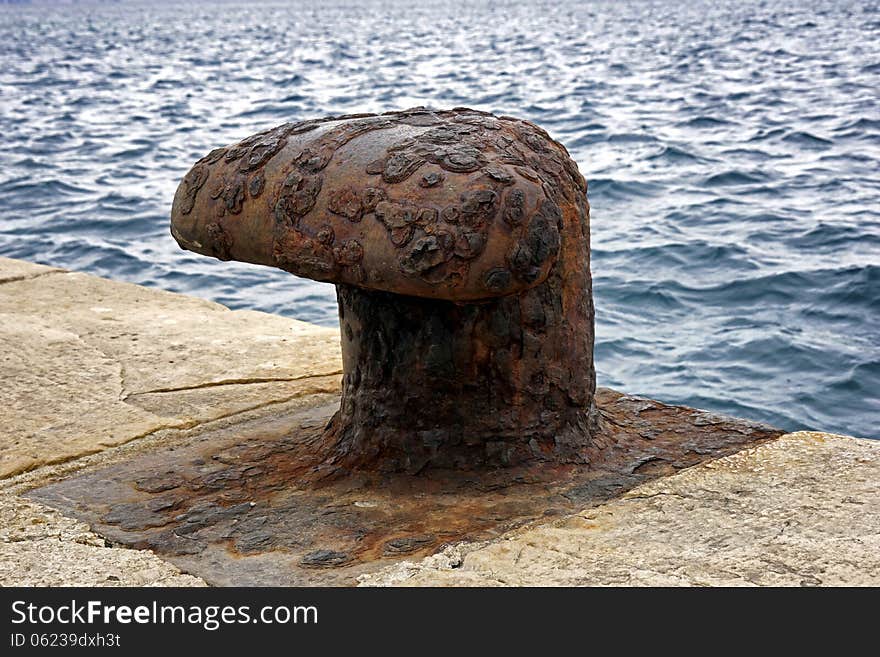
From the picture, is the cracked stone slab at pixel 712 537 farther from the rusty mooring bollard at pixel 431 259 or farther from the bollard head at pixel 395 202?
the bollard head at pixel 395 202

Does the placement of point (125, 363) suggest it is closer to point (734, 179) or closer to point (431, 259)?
point (431, 259)

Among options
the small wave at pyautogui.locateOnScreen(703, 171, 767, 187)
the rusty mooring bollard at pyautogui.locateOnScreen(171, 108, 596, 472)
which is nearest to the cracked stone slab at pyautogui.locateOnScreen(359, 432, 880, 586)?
the rusty mooring bollard at pyautogui.locateOnScreen(171, 108, 596, 472)

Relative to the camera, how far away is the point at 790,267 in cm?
661

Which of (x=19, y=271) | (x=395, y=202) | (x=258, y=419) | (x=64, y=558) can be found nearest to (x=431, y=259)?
(x=395, y=202)

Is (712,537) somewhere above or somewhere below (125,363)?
above

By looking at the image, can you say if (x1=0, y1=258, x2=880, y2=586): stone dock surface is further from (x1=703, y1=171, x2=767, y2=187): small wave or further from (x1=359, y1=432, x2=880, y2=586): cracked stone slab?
(x1=703, y1=171, x2=767, y2=187): small wave

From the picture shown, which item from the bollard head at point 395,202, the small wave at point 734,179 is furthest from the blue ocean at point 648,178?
the bollard head at point 395,202

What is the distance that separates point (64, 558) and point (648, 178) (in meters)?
7.61

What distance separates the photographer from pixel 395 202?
192cm

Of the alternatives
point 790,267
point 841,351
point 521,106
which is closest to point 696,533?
point 841,351

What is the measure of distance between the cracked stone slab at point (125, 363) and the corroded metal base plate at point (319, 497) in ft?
0.72

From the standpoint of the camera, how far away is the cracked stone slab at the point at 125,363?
274cm

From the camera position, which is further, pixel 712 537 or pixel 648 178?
pixel 648 178

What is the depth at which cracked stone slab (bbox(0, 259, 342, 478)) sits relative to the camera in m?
2.74
